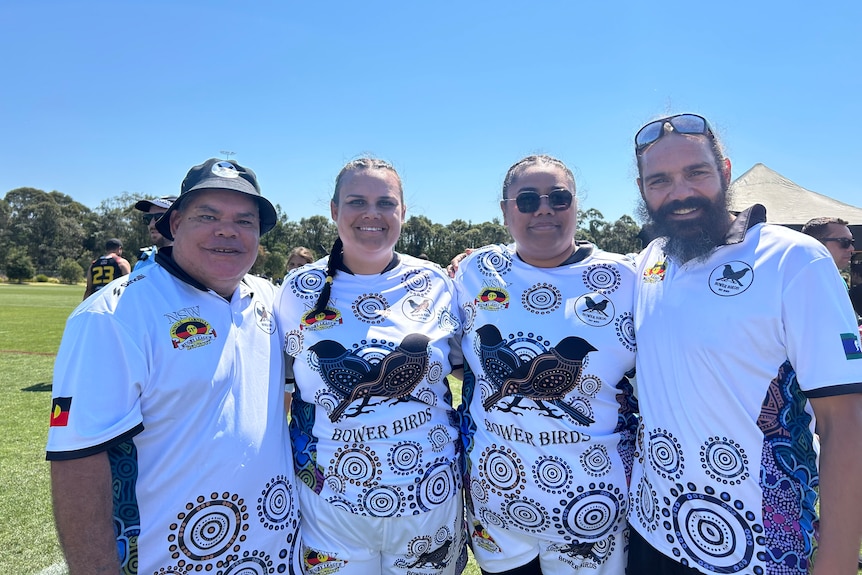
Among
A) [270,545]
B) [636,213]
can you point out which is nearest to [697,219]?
[636,213]

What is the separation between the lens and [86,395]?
6.00 ft

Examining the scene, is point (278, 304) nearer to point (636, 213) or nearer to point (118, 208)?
point (636, 213)

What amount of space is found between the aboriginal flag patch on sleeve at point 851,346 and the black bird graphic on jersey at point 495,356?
4.26ft

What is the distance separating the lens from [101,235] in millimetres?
75875

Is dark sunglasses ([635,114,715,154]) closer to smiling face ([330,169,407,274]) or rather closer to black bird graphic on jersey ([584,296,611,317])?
black bird graphic on jersey ([584,296,611,317])

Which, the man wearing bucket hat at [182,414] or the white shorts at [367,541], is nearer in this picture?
the man wearing bucket hat at [182,414]

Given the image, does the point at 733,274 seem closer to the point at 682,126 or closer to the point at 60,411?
the point at 682,126

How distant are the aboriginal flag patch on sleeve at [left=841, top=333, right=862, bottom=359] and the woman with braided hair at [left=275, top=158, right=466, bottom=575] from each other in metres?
1.74

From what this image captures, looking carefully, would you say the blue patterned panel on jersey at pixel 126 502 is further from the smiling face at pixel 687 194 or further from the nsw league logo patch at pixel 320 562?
the smiling face at pixel 687 194

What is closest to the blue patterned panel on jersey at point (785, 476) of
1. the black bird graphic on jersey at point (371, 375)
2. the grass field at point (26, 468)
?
the black bird graphic on jersey at point (371, 375)

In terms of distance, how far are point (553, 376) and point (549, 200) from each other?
3.23 ft

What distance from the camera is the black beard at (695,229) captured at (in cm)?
223

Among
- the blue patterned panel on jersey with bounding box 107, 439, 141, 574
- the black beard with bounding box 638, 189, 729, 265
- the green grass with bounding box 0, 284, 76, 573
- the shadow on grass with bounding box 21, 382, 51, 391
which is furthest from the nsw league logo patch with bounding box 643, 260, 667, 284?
the shadow on grass with bounding box 21, 382, 51, 391

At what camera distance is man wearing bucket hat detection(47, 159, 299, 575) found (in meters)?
1.83
